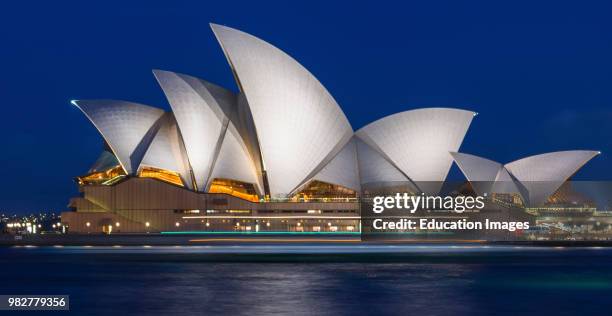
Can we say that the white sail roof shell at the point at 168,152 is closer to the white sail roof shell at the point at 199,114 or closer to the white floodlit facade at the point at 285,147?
the white floodlit facade at the point at 285,147

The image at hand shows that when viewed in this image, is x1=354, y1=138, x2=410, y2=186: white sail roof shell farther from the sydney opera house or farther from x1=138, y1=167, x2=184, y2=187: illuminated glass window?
x1=138, y1=167, x2=184, y2=187: illuminated glass window

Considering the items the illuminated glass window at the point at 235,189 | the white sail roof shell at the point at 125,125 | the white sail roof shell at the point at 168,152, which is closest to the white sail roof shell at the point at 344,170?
the illuminated glass window at the point at 235,189

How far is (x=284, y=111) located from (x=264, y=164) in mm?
6969

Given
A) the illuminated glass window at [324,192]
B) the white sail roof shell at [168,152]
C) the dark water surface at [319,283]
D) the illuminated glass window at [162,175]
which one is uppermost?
the white sail roof shell at [168,152]

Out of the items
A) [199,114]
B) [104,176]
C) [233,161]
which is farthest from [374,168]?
[104,176]

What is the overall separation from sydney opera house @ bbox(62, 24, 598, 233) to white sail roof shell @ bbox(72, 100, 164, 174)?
0.10 metres

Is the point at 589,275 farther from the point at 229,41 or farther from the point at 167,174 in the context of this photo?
the point at 167,174

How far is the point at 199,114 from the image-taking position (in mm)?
79500

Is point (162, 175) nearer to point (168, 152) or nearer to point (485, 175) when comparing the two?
point (168, 152)

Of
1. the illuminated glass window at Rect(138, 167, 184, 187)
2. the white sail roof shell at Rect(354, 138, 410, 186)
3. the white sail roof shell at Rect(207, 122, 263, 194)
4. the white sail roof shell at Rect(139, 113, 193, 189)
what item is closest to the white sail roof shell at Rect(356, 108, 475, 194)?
the white sail roof shell at Rect(354, 138, 410, 186)

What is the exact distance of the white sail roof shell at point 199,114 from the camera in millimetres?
78062

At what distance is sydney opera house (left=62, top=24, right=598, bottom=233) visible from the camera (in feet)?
262

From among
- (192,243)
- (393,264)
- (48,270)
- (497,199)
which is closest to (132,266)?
(48,270)

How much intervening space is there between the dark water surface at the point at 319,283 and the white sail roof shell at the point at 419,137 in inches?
1503
